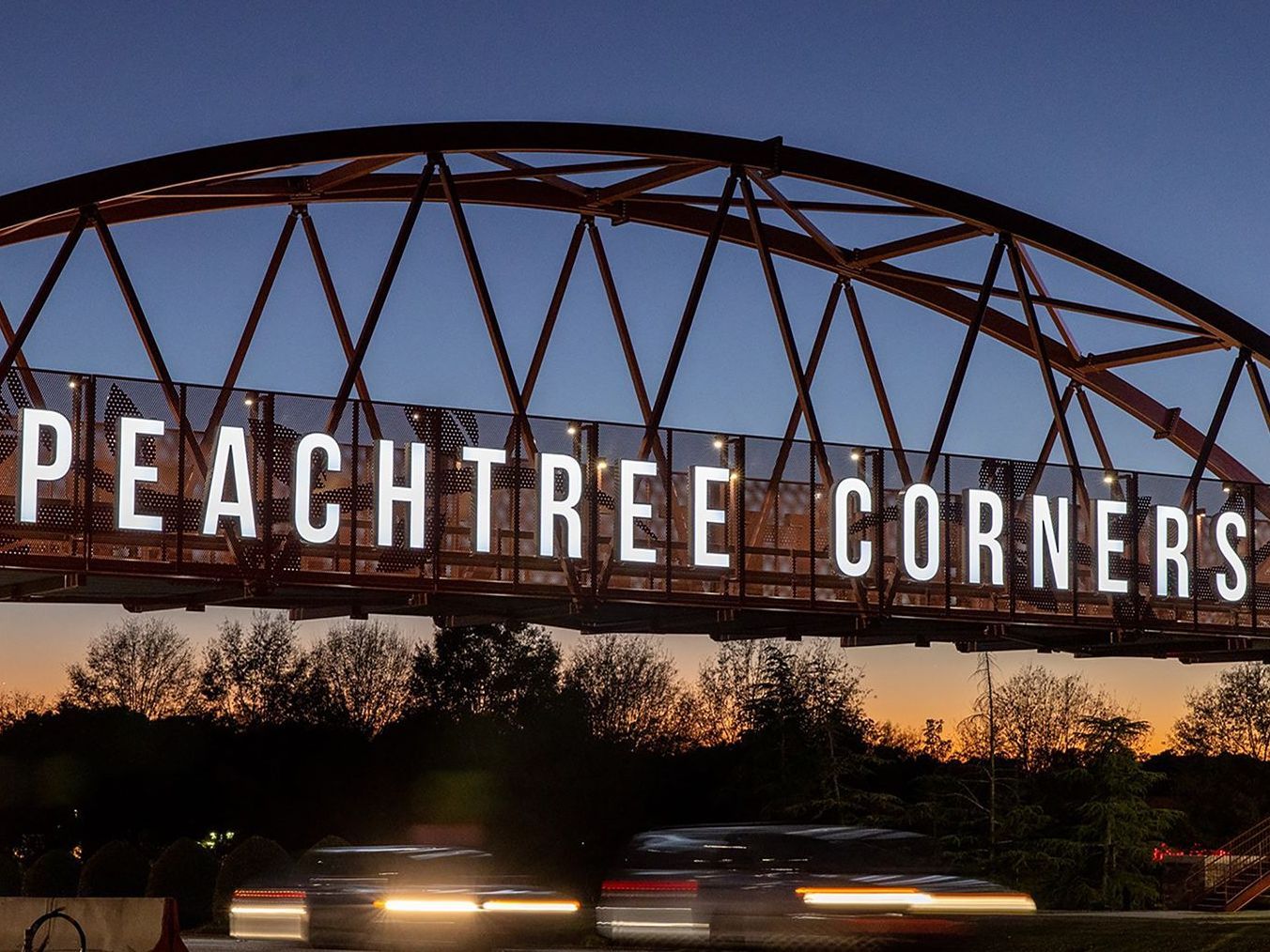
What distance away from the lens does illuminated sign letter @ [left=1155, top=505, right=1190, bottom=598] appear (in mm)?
37750

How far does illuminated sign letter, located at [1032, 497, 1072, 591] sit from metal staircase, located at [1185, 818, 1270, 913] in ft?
80.8

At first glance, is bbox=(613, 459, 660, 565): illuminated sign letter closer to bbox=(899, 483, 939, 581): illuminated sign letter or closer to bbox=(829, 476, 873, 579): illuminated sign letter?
bbox=(829, 476, 873, 579): illuminated sign letter

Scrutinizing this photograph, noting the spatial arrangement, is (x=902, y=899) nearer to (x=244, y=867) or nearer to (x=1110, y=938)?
(x=1110, y=938)

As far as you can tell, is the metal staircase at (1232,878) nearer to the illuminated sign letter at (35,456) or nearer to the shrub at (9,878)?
the shrub at (9,878)

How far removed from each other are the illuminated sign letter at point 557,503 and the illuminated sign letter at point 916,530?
568 cm

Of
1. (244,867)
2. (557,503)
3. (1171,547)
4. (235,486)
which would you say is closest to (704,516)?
(557,503)

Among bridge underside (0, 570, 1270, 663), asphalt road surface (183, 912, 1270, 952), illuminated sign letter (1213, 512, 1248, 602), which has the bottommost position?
asphalt road surface (183, 912, 1270, 952)

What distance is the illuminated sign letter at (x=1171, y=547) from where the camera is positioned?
124ft

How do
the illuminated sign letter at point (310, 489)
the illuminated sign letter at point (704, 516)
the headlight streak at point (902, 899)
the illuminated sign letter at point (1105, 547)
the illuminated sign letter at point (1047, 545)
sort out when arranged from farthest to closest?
the illuminated sign letter at point (1105, 547) < the illuminated sign letter at point (1047, 545) < the illuminated sign letter at point (704, 516) < the illuminated sign letter at point (310, 489) < the headlight streak at point (902, 899)

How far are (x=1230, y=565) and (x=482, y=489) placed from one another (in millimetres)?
15296

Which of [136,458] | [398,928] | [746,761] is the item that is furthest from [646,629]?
[746,761]

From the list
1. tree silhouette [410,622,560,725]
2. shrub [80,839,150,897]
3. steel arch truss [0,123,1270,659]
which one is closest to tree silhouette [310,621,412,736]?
tree silhouette [410,622,560,725]

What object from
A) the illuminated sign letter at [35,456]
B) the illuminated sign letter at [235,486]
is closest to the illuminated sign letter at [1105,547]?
the illuminated sign letter at [235,486]

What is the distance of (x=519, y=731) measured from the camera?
277 feet
